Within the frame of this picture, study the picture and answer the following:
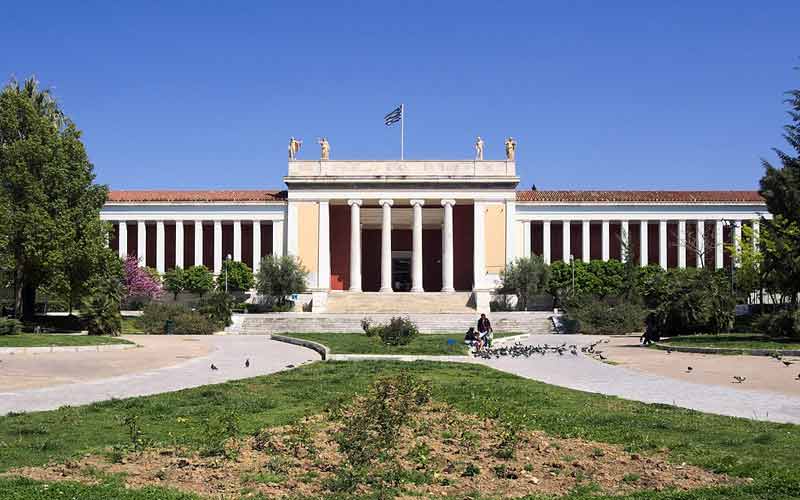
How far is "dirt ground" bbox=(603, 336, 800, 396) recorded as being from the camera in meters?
17.9

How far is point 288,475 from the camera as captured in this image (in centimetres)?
807

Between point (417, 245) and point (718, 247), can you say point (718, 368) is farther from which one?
point (718, 247)

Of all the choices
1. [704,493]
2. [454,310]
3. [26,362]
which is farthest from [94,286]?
[704,493]

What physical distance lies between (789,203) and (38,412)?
4192 cm

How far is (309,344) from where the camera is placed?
3384 centimetres

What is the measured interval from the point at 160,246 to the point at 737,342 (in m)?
51.4

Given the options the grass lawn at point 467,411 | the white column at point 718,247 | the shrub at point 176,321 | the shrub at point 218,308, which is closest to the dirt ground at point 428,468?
the grass lawn at point 467,411

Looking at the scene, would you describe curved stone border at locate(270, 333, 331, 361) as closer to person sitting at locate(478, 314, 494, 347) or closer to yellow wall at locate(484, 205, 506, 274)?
person sitting at locate(478, 314, 494, 347)

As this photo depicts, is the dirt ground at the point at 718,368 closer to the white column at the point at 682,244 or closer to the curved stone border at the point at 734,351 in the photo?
the curved stone border at the point at 734,351

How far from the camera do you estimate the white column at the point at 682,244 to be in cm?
6812

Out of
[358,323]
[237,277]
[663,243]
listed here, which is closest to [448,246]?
[237,277]

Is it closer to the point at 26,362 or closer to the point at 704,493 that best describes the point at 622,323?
the point at 26,362

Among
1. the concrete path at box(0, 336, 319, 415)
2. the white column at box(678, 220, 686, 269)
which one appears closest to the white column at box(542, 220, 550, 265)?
the white column at box(678, 220, 686, 269)

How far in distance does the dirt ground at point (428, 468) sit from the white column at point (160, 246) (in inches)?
2449
